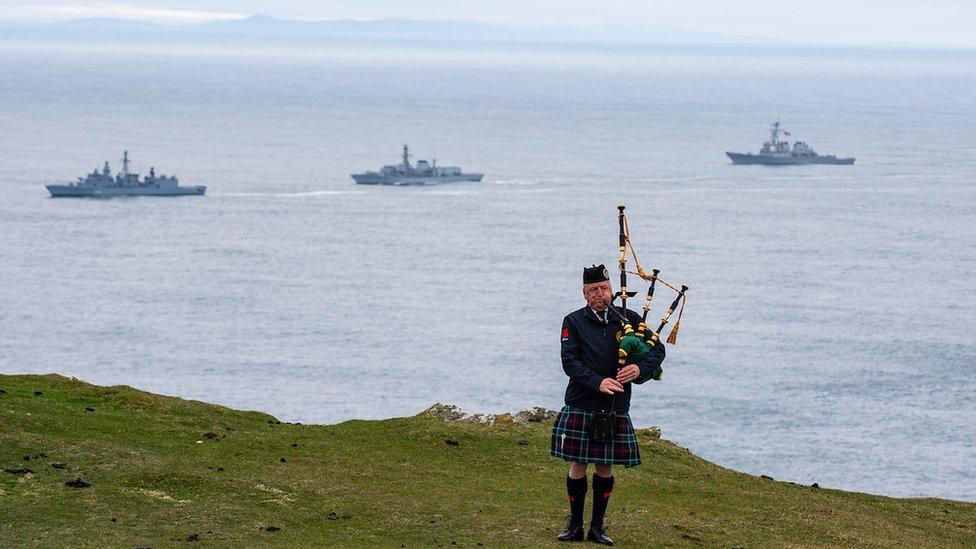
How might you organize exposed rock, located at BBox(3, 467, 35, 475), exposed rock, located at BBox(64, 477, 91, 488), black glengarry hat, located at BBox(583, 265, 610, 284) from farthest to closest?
exposed rock, located at BBox(3, 467, 35, 475)
exposed rock, located at BBox(64, 477, 91, 488)
black glengarry hat, located at BBox(583, 265, 610, 284)

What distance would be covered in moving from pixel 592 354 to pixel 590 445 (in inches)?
45.1

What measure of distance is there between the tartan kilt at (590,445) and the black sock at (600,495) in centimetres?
32

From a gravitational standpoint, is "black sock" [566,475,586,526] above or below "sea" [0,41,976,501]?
above

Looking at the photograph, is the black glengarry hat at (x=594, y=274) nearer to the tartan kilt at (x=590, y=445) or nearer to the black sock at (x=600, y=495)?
the tartan kilt at (x=590, y=445)

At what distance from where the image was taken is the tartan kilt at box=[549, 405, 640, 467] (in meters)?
17.4

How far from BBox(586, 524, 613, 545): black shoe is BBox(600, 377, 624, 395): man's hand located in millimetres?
1980

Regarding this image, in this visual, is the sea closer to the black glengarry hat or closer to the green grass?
the green grass

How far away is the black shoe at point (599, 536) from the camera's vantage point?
17.8m

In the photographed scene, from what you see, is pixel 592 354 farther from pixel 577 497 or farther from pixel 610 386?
pixel 577 497

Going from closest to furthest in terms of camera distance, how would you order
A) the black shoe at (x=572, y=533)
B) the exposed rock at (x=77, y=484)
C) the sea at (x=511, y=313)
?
the black shoe at (x=572, y=533) < the exposed rock at (x=77, y=484) < the sea at (x=511, y=313)

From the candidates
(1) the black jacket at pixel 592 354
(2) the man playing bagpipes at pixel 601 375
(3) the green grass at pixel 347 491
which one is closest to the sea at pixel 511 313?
(3) the green grass at pixel 347 491

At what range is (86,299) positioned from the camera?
13100cm

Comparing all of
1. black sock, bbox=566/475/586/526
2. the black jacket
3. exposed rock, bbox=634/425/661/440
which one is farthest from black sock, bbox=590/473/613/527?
exposed rock, bbox=634/425/661/440

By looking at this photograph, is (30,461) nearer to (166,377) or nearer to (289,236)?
(166,377)
